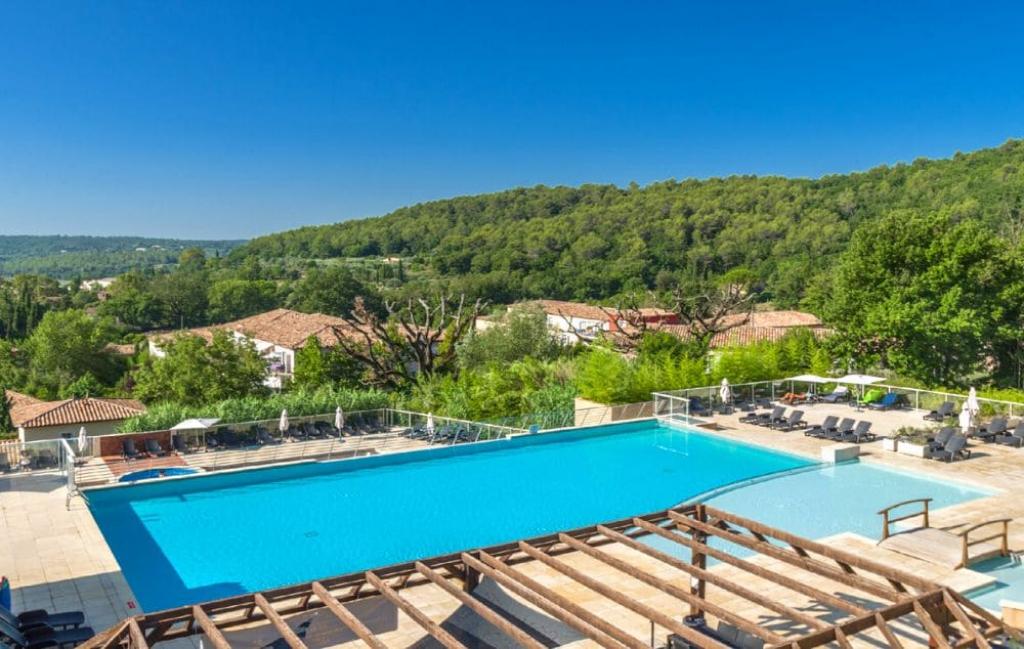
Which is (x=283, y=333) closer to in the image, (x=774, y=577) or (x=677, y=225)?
(x=774, y=577)

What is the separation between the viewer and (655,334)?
82.9 feet

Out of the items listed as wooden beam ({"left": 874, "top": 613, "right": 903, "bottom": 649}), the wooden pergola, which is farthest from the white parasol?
wooden beam ({"left": 874, "top": 613, "right": 903, "bottom": 649})

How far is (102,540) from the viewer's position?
11039 millimetres

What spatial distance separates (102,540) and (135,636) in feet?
A: 23.9

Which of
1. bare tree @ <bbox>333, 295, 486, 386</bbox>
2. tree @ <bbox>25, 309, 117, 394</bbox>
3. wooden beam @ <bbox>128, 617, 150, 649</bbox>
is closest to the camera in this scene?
wooden beam @ <bbox>128, 617, 150, 649</bbox>

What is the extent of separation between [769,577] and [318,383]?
83.5 feet

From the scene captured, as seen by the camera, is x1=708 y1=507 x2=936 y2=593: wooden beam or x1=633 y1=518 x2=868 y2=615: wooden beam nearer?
x1=633 y1=518 x2=868 y2=615: wooden beam

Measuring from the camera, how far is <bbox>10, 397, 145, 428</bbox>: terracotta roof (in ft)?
83.8

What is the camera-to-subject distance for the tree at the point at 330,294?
3075 inches

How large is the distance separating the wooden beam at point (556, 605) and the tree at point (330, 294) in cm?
6995

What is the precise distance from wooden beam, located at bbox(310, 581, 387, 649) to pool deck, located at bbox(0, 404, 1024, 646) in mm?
1008

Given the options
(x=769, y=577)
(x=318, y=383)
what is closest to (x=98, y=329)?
(x=318, y=383)

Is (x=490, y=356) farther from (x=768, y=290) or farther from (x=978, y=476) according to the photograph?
(x=768, y=290)

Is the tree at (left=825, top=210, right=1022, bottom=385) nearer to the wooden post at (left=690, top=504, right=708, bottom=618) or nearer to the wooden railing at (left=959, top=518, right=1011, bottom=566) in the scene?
the wooden railing at (left=959, top=518, right=1011, bottom=566)
